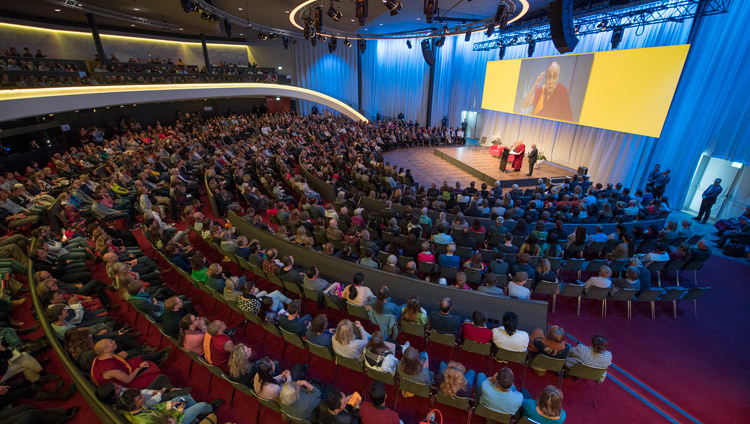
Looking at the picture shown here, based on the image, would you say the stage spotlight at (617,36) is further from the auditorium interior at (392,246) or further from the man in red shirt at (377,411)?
the man in red shirt at (377,411)

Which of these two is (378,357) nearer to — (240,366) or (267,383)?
(267,383)

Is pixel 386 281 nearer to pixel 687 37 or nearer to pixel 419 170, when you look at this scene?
pixel 419 170

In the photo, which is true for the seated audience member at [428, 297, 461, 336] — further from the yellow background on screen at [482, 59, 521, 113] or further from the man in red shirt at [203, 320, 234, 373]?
the yellow background on screen at [482, 59, 521, 113]

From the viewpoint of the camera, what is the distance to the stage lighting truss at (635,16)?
8.10m

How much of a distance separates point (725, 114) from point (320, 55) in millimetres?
25268

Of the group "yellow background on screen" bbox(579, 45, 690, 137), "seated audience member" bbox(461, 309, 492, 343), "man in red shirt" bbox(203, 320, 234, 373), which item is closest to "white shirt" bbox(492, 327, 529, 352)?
"seated audience member" bbox(461, 309, 492, 343)

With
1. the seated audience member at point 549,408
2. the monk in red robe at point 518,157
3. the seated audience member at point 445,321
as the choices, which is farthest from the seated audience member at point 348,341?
the monk in red robe at point 518,157

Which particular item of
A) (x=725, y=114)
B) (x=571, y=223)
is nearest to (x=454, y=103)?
(x=725, y=114)

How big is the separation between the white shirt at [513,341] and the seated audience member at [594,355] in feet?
1.62

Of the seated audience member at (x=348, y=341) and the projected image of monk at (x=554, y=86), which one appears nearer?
the seated audience member at (x=348, y=341)

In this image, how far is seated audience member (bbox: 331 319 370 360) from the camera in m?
Answer: 3.34

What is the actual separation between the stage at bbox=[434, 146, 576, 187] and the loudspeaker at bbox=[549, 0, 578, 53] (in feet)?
15.9

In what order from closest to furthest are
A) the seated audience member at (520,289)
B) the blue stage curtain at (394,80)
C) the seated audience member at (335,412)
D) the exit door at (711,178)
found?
the seated audience member at (335,412) < the seated audience member at (520,289) < the exit door at (711,178) < the blue stage curtain at (394,80)

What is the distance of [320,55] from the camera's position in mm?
26594
